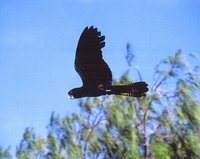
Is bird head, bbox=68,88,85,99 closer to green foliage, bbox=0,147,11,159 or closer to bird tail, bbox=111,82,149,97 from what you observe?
bird tail, bbox=111,82,149,97

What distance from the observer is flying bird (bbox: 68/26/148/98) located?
4625 millimetres

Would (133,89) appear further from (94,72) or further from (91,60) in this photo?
(91,60)

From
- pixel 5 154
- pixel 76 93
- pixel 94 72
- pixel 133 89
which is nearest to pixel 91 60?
pixel 94 72

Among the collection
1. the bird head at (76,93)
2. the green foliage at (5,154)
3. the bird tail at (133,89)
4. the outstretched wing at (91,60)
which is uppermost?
the green foliage at (5,154)

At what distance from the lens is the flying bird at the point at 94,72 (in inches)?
182

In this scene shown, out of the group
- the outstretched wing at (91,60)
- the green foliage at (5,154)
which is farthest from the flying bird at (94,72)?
the green foliage at (5,154)

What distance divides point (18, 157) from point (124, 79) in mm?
3777

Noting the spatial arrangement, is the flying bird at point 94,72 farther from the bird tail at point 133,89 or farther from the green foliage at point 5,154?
the green foliage at point 5,154

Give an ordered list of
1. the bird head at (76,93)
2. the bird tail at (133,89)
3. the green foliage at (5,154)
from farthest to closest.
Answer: the green foliage at (5,154) → the bird head at (76,93) → the bird tail at (133,89)

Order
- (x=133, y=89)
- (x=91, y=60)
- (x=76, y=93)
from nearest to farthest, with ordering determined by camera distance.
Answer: (x=133, y=89) → (x=76, y=93) → (x=91, y=60)

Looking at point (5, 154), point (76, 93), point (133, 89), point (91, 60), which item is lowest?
point (133, 89)

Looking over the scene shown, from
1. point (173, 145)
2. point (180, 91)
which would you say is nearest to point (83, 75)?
point (173, 145)

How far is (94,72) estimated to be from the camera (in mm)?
4969

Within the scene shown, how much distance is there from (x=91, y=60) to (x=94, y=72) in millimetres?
188
